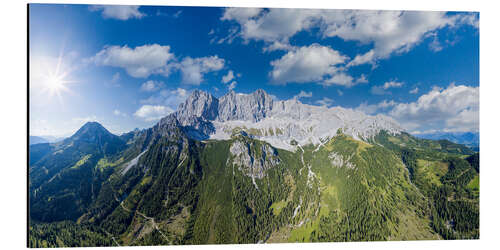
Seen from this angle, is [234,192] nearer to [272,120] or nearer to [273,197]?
[273,197]

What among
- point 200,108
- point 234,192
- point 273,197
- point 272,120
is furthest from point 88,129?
point 272,120

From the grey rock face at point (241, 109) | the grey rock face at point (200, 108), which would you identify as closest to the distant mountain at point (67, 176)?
the grey rock face at point (200, 108)

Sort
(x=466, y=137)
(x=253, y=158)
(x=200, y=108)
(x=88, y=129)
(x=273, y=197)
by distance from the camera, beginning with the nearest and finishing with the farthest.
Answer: (x=88, y=129), (x=466, y=137), (x=273, y=197), (x=253, y=158), (x=200, y=108)

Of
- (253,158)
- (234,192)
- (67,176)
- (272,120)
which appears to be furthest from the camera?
(272,120)

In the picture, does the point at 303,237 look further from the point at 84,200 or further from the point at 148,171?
the point at 84,200

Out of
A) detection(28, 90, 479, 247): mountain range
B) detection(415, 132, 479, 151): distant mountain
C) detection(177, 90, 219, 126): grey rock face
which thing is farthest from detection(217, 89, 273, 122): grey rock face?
detection(415, 132, 479, 151): distant mountain

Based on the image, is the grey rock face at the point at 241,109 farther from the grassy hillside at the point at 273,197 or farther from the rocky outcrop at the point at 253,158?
the grassy hillside at the point at 273,197

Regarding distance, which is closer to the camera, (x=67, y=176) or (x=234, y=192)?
(x=67, y=176)

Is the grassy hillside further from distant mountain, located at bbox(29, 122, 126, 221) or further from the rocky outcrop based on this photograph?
the rocky outcrop
